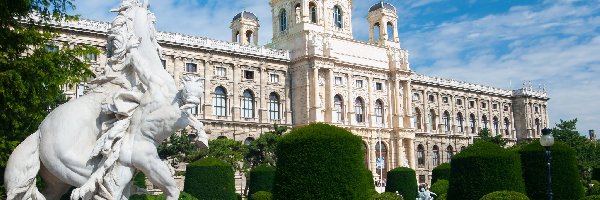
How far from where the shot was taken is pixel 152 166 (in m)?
5.18

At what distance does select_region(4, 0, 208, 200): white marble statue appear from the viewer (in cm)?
505

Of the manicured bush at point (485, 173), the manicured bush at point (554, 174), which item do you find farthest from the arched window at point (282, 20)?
the manicured bush at point (485, 173)

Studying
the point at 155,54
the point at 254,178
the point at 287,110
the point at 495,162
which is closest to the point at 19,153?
the point at 155,54

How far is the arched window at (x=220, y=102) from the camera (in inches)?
1612

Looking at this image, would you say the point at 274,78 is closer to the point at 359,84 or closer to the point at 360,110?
the point at 359,84

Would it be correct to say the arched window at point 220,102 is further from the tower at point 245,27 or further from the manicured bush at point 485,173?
the manicured bush at point 485,173

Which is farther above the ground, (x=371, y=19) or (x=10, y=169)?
(x=371, y=19)

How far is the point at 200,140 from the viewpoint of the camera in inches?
209

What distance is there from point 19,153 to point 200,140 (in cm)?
153

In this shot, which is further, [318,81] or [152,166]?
[318,81]

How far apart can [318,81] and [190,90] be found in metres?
38.5

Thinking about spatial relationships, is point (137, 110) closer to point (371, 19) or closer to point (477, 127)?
point (371, 19)

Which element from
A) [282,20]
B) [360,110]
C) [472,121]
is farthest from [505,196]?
[472,121]

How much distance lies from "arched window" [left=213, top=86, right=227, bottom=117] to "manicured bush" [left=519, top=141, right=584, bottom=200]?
91.0 ft
